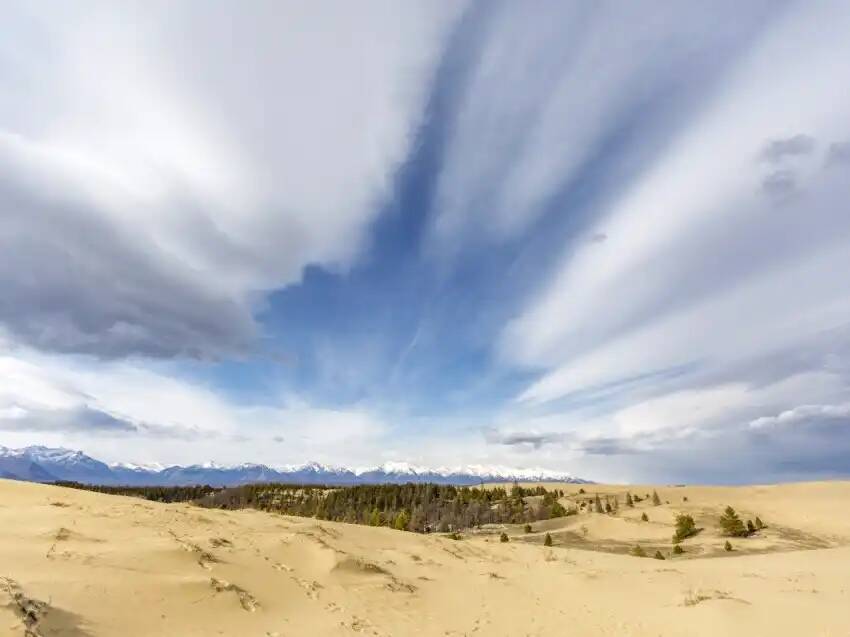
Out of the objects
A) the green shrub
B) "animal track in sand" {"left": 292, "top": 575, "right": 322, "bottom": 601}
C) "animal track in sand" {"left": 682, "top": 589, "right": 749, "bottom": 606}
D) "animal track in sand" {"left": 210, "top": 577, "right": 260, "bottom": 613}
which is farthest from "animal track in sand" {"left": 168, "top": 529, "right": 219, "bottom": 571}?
the green shrub

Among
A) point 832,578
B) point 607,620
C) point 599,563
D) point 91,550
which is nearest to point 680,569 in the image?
point 599,563

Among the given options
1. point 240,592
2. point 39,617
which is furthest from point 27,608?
point 240,592

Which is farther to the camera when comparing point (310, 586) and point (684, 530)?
point (684, 530)

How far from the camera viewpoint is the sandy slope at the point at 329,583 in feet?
39.2

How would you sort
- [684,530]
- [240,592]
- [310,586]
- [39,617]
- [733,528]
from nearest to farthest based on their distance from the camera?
[39,617] < [240,592] < [310,586] < [684,530] < [733,528]

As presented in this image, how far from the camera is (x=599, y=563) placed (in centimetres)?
3130

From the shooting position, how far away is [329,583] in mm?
17484

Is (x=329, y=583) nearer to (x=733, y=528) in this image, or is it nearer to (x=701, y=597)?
(x=701, y=597)

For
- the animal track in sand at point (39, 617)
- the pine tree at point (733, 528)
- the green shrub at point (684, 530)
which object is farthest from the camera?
the pine tree at point (733, 528)

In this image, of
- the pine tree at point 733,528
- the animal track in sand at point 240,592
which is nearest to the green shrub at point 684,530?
the pine tree at point 733,528

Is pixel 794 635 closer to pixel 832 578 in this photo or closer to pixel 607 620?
pixel 607 620

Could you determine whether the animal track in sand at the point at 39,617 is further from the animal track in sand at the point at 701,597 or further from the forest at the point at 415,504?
the forest at the point at 415,504

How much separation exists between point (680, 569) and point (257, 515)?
25388 mm

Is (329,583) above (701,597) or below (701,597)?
above
